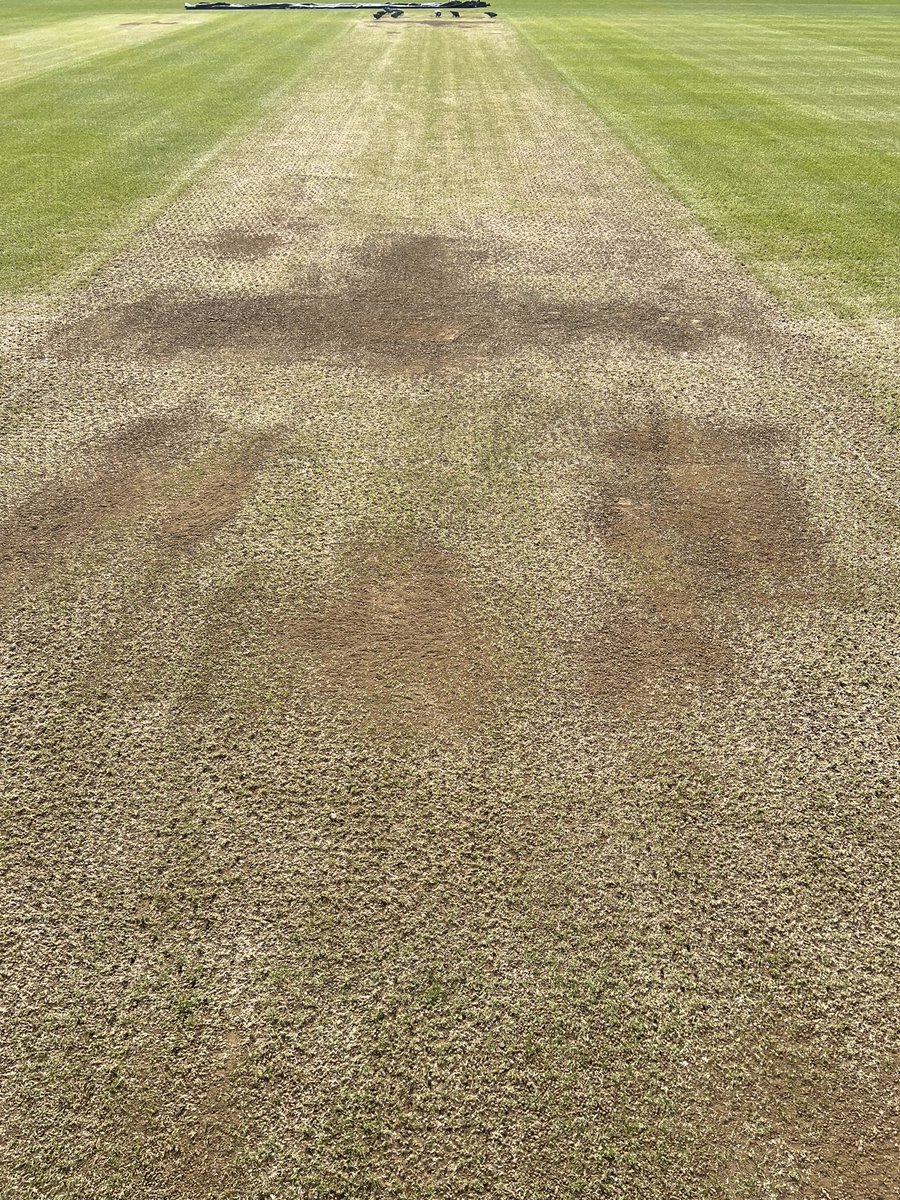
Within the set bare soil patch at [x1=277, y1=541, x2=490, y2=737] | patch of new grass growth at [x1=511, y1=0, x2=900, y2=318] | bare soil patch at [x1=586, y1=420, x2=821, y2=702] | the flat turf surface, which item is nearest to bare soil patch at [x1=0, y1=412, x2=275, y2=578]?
the flat turf surface

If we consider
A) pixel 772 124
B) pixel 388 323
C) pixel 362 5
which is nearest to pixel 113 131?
pixel 388 323

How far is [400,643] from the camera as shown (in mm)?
4449

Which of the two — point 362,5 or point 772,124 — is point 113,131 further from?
point 362,5

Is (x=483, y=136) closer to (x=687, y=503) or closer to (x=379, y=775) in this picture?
(x=687, y=503)

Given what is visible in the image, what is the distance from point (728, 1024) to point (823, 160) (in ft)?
43.0

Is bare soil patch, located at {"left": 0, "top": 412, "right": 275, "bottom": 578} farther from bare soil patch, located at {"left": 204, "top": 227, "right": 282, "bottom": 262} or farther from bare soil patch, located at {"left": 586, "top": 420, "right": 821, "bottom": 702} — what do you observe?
bare soil patch, located at {"left": 204, "top": 227, "right": 282, "bottom": 262}

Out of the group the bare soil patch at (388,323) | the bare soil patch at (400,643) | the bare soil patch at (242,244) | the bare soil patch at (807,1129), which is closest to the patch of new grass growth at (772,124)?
the bare soil patch at (388,323)

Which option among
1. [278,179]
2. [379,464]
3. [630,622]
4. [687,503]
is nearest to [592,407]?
[687,503]

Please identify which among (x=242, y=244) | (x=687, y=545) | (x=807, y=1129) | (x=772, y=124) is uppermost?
(x=772, y=124)

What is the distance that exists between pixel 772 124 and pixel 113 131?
11.1 metres

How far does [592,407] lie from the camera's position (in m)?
6.57

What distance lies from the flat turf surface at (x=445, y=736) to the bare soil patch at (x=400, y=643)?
0.03 m

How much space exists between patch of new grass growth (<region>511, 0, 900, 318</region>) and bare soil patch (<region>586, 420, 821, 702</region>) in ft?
11.1

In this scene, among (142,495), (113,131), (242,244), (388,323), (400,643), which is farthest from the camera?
(113,131)
